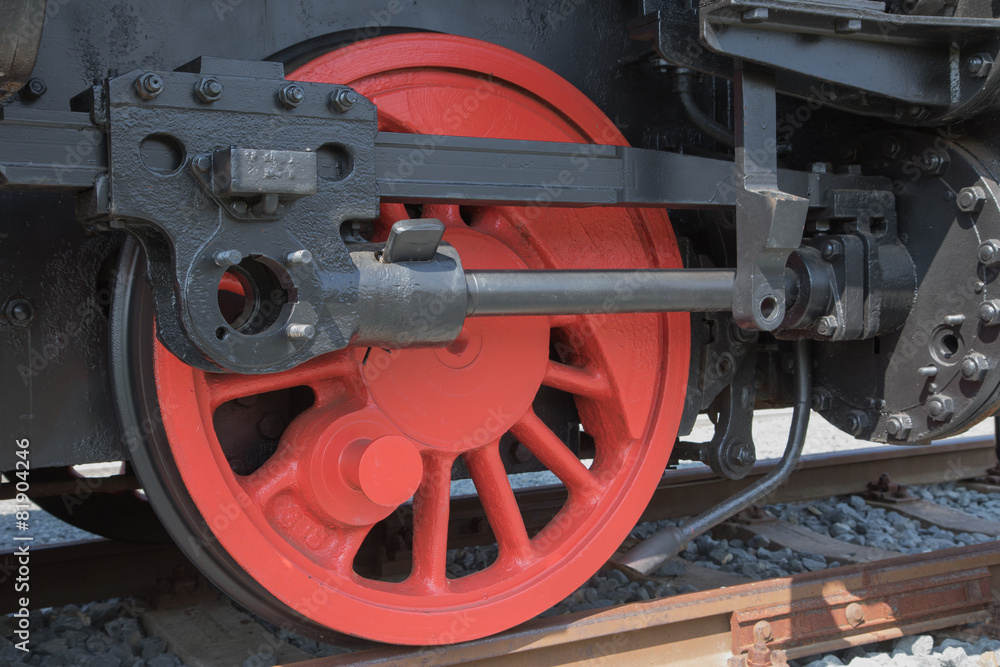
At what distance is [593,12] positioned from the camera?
2.49m

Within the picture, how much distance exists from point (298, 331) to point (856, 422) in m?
1.71

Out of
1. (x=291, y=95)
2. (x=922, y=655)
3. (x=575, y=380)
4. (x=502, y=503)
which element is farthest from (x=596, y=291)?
(x=922, y=655)

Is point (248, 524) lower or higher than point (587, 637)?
higher

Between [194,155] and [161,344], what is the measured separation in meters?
0.39

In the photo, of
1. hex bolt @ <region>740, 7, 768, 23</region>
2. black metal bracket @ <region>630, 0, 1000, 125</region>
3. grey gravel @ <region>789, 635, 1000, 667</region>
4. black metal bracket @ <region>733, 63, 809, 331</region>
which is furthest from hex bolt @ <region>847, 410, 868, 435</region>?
hex bolt @ <region>740, 7, 768, 23</region>

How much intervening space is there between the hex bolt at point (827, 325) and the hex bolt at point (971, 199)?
415mm

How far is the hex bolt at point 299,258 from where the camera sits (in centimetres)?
172

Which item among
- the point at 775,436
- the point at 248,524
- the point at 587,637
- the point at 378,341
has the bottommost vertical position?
the point at 775,436

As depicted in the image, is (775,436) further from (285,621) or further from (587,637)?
(285,621)

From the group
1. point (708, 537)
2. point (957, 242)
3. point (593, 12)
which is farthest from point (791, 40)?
point (708, 537)

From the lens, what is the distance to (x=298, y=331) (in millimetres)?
1727

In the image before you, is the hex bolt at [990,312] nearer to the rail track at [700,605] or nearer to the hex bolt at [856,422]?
the hex bolt at [856,422]

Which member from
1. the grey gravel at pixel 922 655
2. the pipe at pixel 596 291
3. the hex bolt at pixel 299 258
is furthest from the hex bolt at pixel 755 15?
the grey gravel at pixel 922 655

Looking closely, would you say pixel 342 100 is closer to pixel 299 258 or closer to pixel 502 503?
pixel 299 258
